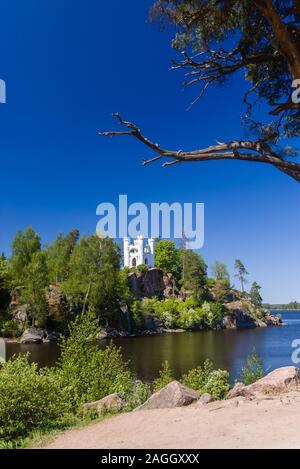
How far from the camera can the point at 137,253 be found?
102m

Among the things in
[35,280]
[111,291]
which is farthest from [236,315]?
[35,280]

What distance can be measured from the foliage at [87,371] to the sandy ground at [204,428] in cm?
309

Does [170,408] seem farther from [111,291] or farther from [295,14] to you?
[111,291]

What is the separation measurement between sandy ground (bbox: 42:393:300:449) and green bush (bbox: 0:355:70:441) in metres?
1.01

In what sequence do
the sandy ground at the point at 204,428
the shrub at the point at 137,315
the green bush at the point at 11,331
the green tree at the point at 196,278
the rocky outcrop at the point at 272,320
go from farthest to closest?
the rocky outcrop at the point at 272,320, the green tree at the point at 196,278, the shrub at the point at 137,315, the green bush at the point at 11,331, the sandy ground at the point at 204,428

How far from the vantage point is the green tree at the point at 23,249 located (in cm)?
6019

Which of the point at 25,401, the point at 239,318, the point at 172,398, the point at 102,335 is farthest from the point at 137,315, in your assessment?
the point at 25,401

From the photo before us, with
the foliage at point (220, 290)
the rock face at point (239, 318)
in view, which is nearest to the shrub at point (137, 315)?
the rock face at point (239, 318)

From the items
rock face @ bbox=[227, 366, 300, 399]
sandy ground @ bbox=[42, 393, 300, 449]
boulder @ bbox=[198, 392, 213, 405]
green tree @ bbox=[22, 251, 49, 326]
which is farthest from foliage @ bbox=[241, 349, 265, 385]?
green tree @ bbox=[22, 251, 49, 326]

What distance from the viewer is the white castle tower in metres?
102

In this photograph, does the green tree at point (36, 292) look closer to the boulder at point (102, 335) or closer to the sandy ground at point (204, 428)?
the boulder at point (102, 335)

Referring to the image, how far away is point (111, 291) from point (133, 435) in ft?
175

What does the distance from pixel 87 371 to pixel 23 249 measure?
50685 mm

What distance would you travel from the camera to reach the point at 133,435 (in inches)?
314
